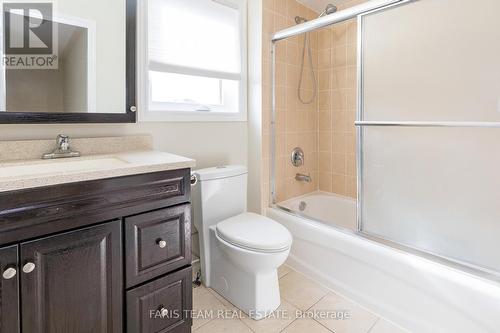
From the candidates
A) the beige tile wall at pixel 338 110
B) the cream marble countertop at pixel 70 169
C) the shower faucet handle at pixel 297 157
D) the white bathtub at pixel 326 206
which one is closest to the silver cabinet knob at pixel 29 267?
the cream marble countertop at pixel 70 169

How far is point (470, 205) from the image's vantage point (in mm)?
1629

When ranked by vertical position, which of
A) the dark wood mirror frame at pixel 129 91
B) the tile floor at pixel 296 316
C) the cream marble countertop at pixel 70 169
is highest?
the dark wood mirror frame at pixel 129 91

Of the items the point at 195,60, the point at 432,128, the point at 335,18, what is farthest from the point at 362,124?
the point at 195,60

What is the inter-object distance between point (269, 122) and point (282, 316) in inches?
53.9

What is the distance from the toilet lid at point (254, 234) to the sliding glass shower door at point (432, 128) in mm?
598

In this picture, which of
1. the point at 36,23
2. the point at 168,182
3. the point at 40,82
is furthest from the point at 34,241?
the point at 36,23

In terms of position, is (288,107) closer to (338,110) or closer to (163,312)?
(338,110)

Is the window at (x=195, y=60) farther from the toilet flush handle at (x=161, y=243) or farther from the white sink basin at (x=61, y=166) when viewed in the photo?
the toilet flush handle at (x=161, y=243)

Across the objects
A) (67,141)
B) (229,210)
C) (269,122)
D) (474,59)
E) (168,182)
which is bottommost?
(229,210)

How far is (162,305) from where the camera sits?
3.85ft

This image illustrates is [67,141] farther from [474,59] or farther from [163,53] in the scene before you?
[474,59]

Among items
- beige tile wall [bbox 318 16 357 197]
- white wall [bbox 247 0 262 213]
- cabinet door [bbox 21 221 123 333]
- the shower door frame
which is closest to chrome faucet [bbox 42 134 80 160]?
cabinet door [bbox 21 221 123 333]

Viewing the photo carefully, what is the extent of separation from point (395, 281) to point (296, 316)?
57 centimetres

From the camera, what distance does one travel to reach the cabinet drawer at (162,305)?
3.61 ft
